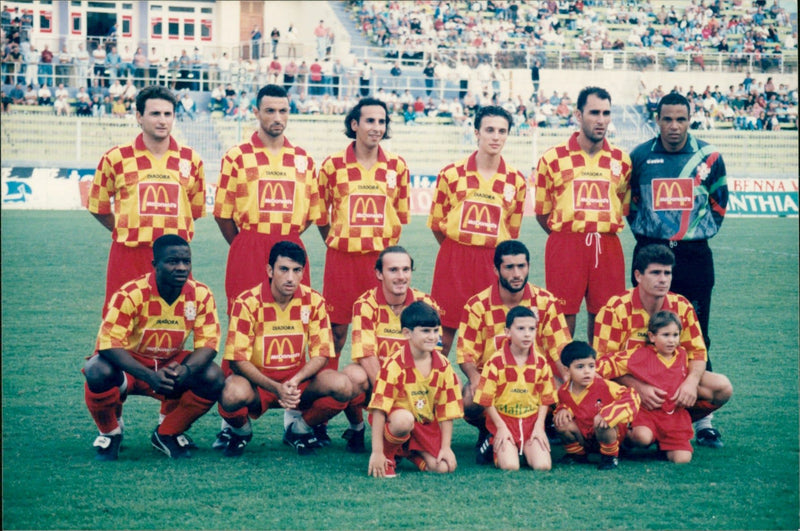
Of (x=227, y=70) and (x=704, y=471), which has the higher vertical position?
(x=227, y=70)

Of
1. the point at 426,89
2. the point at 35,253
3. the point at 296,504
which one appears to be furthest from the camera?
the point at 426,89

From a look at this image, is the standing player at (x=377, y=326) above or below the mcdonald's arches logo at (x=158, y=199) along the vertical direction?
below

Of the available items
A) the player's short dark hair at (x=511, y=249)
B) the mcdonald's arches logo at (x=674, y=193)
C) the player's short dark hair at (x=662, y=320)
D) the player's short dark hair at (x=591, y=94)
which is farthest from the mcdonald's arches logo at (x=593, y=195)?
the player's short dark hair at (x=662, y=320)

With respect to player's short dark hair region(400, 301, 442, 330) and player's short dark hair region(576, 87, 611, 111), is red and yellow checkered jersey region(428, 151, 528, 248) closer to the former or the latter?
player's short dark hair region(576, 87, 611, 111)

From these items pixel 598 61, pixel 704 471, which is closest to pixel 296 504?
pixel 704 471

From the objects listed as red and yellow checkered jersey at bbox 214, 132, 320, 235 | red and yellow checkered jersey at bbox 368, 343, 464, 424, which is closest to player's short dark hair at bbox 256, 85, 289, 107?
red and yellow checkered jersey at bbox 214, 132, 320, 235

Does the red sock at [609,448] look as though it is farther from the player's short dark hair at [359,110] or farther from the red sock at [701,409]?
the player's short dark hair at [359,110]

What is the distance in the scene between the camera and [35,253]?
13539 millimetres

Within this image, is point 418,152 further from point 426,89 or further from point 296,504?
point 296,504

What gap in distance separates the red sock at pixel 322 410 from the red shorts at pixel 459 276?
1.06 meters

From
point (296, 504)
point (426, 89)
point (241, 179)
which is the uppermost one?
point (426, 89)

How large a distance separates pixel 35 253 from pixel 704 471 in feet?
35.0

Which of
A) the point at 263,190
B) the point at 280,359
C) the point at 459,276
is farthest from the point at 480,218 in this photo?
the point at 280,359

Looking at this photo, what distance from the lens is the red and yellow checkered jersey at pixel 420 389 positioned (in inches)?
204
